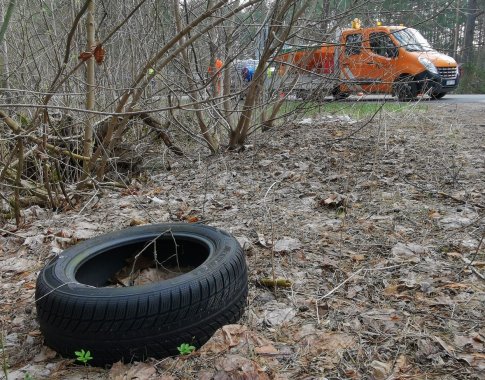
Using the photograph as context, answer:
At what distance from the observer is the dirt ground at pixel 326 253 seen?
221 cm

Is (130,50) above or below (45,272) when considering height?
above

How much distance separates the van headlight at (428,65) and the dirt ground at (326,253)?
6901 mm

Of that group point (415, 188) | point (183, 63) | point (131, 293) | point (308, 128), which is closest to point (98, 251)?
point (131, 293)

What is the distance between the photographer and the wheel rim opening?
2971mm

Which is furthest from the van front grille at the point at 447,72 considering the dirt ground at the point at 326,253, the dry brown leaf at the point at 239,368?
the dry brown leaf at the point at 239,368

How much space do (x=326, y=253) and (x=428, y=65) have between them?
454 inches

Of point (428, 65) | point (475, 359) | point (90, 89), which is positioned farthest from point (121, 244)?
point (428, 65)

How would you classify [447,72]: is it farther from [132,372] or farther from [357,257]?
[132,372]

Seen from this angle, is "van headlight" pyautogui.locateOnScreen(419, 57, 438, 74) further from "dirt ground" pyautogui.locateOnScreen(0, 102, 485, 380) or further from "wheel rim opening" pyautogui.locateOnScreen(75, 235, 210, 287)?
"wheel rim opening" pyautogui.locateOnScreen(75, 235, 210, 287)

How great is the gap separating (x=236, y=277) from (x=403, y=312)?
94 cm

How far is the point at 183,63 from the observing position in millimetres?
6133

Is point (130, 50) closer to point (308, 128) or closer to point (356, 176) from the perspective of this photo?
point (308, 128)

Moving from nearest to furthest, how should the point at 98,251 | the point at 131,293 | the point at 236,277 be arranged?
the point at 131,293 < the point at 236,277 < the point at 98,251

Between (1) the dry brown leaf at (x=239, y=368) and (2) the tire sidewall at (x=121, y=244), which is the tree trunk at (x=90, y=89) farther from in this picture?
(1) the dry brown leaf at (x=239, y=368)
